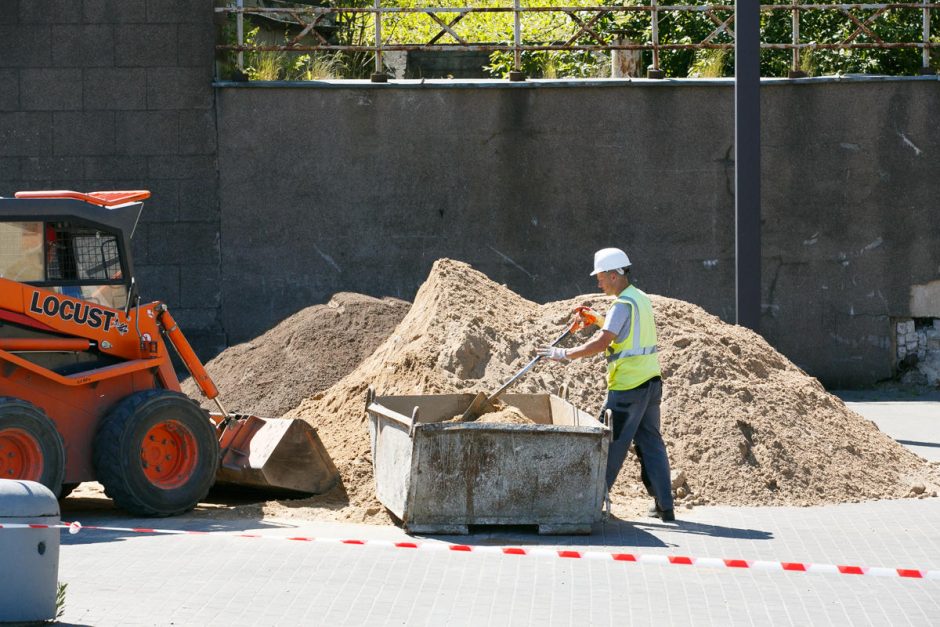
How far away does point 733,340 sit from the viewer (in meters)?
11.0

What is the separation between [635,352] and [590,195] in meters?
8.20

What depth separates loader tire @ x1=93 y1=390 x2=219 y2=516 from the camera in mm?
8867

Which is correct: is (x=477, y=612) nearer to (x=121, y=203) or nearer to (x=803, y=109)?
(x=121, y=203)

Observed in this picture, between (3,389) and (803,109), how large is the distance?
11.3 metres

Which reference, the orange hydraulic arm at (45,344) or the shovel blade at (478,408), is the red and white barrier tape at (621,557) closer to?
the orange hydraulic arm at (45,344)

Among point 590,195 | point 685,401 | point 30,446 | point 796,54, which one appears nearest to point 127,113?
point 590,195

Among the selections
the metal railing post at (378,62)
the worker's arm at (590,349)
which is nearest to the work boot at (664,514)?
the worker's arm at (590,349)

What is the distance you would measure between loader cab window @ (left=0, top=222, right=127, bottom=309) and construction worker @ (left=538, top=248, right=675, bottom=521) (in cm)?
313

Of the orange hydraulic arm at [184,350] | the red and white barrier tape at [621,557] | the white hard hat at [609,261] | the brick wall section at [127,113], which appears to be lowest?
the red and white barrier tape at [621,557]

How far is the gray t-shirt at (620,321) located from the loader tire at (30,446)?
12.1 ft

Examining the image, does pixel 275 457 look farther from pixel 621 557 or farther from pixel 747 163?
pixel 747 163

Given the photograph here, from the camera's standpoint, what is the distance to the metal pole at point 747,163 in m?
12.7

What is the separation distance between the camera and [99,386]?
29.9 ft

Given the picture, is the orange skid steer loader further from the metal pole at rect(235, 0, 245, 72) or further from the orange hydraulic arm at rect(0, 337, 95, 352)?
the metal pole at rect(235, 0, 245, 72)
